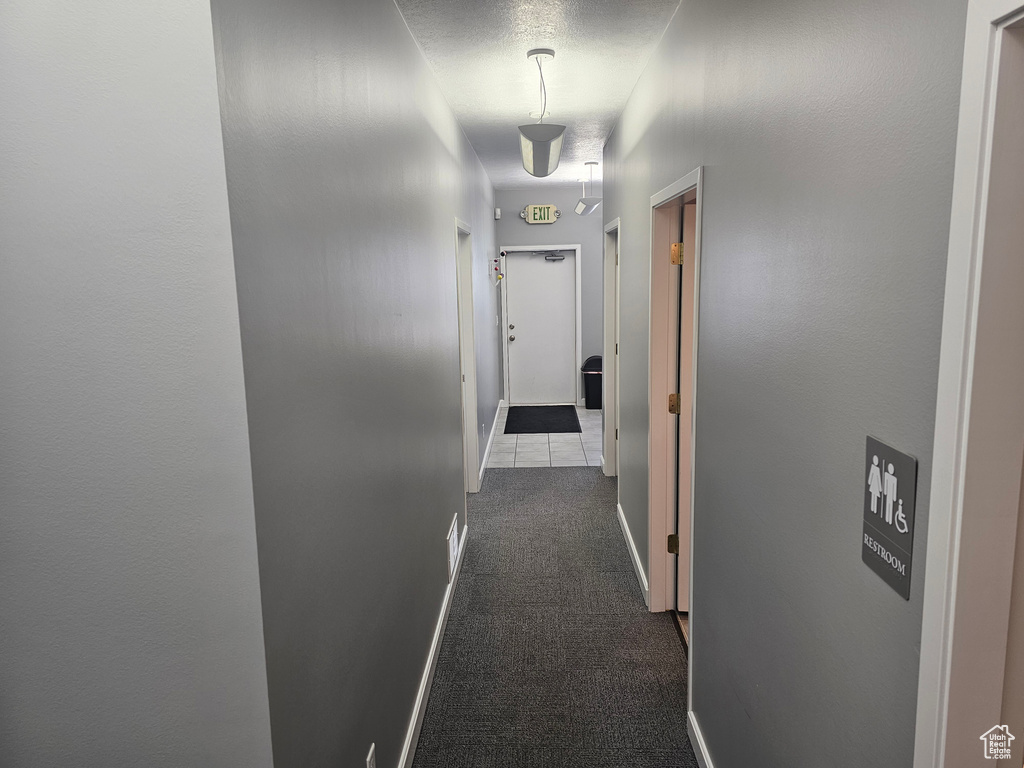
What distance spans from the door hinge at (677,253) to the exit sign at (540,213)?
516 cm

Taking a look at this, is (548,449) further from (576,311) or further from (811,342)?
(811,342)

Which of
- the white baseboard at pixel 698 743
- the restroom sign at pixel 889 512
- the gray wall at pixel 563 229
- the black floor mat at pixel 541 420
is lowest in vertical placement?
the white baseboard at pixel 698 743

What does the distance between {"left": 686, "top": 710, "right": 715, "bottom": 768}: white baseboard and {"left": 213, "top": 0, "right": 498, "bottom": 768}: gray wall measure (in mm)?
1034

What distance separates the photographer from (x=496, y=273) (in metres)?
7.76

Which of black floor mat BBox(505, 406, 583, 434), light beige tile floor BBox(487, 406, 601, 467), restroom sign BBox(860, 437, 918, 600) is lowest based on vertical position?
light beige tile floor BBox(487, 406, 601, 467)

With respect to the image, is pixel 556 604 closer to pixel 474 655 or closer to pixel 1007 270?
pixel 474 655

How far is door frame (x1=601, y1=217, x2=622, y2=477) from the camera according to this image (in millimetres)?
5105

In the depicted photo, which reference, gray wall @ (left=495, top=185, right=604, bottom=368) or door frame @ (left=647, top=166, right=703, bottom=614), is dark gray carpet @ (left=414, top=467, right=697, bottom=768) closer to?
door frame @ (left=647, top=166, right=703, bottom=614)

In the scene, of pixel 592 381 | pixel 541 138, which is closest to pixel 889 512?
pixel 541 138

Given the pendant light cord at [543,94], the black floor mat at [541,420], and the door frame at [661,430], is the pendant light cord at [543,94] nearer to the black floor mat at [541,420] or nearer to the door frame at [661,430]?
the door frame at [661,430]

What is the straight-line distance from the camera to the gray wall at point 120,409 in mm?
1069

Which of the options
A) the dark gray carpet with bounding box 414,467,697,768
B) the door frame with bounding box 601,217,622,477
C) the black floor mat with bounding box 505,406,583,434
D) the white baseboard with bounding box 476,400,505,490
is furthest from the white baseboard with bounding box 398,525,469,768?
the black floor mat with bounding box 505,406,583,434

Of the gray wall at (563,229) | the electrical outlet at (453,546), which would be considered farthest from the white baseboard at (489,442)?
the gray wall at (563,229)

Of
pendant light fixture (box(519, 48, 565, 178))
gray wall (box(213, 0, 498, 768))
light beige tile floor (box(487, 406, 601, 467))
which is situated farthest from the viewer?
light beige tile floor (box(487, 406, 601, 467))
